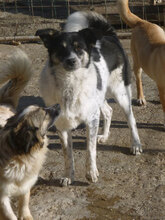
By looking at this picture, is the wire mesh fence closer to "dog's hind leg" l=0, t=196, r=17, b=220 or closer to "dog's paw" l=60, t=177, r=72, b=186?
"dog's paw" l=60, t=177, r=72, b=186

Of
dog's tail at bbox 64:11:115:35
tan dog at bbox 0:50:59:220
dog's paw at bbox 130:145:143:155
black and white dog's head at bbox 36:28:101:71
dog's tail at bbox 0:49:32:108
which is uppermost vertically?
dog's tail at bbox 64:11:115:35

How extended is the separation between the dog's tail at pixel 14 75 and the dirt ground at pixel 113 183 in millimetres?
301

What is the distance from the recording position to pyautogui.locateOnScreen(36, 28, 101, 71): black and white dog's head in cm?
372

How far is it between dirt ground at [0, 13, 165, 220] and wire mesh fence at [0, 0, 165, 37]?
441 centimetres

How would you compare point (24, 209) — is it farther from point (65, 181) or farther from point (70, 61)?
point (70, 61)

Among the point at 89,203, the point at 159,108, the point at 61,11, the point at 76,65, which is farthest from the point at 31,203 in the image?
the point at 61,11

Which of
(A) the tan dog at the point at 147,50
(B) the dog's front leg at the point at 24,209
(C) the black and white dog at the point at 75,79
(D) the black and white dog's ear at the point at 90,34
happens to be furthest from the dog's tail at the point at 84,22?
(B) the dog's front leg at the point at 24,209

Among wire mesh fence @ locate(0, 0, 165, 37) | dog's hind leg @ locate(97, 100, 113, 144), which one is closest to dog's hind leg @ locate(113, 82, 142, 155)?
dog's hind leg @ locate(97, 100, 113, 144)

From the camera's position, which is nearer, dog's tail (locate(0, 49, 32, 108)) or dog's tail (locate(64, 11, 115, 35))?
dog's tail (locate(0, 49, 32, 108))

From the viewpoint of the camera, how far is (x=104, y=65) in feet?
14.2

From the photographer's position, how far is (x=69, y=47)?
12.4ft

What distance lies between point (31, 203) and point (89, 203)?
1.86ft

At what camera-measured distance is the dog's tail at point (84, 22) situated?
4.29 m

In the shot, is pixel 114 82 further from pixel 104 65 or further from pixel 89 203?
pixel 89 203
